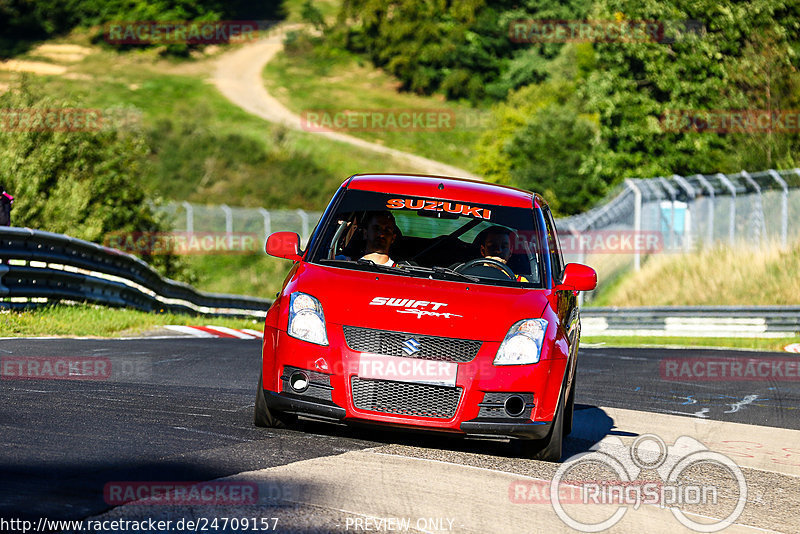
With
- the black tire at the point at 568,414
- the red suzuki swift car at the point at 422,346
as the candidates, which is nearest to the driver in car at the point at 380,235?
the red suzuki swift car at the point at 422,346

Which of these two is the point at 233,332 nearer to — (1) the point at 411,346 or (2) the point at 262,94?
(1) the point at 411,346

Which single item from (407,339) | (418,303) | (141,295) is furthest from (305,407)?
(141,295)

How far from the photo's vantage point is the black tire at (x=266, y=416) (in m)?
7.35

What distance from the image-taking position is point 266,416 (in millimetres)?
7418

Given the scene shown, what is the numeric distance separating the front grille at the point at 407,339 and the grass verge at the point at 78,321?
7645 millimetres

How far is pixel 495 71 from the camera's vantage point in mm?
85562

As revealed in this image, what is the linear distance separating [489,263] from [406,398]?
4.71 feet

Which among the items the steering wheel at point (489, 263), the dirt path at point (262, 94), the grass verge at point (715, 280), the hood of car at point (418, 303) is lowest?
the dirt path at point (262, 94)

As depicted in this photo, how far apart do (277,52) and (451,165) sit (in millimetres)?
30420

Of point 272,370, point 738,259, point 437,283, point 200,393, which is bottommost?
point 738,259

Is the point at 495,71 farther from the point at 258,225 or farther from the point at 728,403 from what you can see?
the point at 728,403

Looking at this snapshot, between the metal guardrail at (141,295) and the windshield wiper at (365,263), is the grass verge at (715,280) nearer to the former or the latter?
the metal guardrail at (141,295)

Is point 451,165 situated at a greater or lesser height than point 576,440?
lesser

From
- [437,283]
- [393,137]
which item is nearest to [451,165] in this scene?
[393,137]
